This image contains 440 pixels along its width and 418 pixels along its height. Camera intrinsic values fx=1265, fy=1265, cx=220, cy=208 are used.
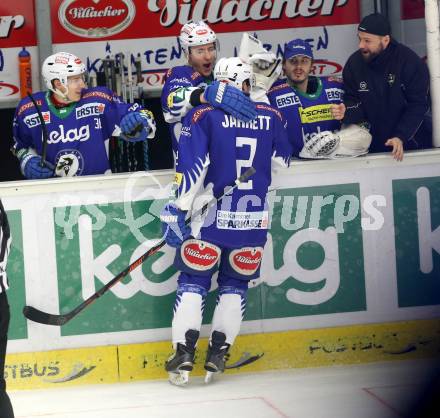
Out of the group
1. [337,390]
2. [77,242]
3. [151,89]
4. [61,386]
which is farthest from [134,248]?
[151,89]

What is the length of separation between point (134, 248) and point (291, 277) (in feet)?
2.42

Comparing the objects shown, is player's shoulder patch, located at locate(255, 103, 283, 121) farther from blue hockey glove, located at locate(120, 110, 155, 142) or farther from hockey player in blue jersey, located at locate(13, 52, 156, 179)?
hockey player in blue jersey, located at locate(13, 52, 156, 179)

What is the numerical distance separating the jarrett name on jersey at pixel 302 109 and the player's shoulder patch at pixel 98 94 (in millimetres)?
777

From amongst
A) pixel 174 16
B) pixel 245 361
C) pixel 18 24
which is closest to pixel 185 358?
pixel 245 361

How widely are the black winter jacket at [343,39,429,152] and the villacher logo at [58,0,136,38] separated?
2.15 metres

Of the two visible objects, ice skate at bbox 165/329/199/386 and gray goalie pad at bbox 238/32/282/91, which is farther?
gray goalie pad at bbox 238/32/282/91

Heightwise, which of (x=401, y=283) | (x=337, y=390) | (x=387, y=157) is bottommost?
(x=337, y=390)

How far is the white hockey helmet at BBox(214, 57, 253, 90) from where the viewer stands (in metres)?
5.57

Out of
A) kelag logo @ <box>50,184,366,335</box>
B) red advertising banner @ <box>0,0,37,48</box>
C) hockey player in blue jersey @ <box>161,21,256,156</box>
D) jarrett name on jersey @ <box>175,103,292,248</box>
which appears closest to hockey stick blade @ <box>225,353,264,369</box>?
kelag logo @ <box>50,184,366,335</box>

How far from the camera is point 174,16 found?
7.82 m

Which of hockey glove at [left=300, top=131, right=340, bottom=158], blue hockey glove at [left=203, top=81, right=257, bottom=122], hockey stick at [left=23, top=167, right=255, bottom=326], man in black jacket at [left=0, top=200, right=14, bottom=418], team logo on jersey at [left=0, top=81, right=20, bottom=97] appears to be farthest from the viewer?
team logo on jersey at [left=0, top=81, right=20, bottom=97]

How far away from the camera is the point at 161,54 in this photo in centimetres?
779

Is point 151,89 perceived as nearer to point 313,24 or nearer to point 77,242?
point 313,24

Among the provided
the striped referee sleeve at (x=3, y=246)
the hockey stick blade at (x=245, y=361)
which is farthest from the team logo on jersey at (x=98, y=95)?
the striped referee sleeve at (x=3, y=246)
